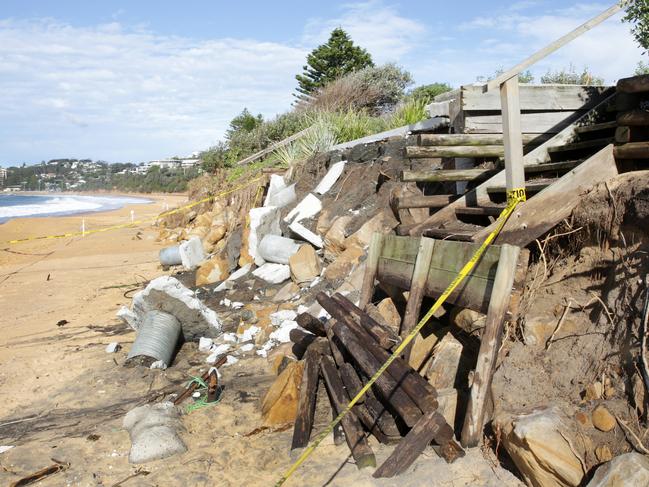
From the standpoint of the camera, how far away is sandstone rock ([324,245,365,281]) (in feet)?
28.2

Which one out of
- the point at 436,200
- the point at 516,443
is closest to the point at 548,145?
the point at 436,200

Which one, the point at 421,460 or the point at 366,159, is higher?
the point at 366,159

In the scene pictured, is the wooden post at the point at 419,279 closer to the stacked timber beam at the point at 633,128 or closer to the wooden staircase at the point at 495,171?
the wooden staircase at the point at 495,171

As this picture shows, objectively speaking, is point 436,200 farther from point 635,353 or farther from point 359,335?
point 635,353

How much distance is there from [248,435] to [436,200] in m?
3.53

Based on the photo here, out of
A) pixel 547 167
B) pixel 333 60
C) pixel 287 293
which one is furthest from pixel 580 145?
pixel 333 60

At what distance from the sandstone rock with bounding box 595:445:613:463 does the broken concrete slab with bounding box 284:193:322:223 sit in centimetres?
768

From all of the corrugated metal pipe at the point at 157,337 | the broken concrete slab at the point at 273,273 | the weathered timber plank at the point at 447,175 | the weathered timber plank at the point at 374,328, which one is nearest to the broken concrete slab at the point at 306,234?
the broken concrete slab at the point at 273,273

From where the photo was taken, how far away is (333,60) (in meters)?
36.3

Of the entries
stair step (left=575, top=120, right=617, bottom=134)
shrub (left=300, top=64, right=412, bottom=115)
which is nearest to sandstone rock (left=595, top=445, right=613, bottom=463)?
stair step (left=575, top=120, right=617, bottom=134)

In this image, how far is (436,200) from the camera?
6844mm

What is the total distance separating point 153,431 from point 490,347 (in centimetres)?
309

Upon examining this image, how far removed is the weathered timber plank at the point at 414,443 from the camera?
407cm

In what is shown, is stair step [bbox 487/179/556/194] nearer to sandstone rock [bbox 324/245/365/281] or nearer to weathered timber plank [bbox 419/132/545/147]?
weathered timber plank [bbox 419/132/545/147]
